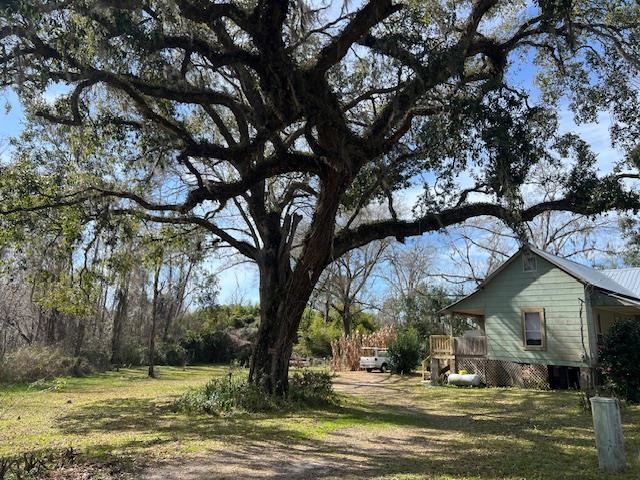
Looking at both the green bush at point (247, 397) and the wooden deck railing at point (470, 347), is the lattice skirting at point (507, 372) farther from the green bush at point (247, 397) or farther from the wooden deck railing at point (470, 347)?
the green bush at point (247, 397)

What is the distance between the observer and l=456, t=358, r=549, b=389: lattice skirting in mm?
19891

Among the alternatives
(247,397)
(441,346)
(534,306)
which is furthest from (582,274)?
(247,397)

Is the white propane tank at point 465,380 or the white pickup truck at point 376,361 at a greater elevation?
the white pickup truck at point 376,361

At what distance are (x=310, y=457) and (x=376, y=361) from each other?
21.8m

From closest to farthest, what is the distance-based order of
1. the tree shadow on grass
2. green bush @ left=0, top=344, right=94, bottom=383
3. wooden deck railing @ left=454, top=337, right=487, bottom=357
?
the tree shadow on grass, green bush @ left=0, top=344, right=94, bottom=383, wooden deck railing @ left=454, top=337, right=487, bottom=357

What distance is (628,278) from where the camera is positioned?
25.4m

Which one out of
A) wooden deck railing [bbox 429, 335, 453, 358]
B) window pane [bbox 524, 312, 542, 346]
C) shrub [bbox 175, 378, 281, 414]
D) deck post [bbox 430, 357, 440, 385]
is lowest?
shrub [bbox 175, 378, 281, 414]

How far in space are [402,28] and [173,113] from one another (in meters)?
6.18

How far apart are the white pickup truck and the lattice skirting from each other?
22.6ft

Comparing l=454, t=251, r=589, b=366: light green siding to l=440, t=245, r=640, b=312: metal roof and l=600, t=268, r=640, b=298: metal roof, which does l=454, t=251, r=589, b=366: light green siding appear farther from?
l=600, t=268, r=640, b=298: metal roof

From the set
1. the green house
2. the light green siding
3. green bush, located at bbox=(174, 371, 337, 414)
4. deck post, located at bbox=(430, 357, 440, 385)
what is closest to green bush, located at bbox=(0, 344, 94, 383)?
green bush, located at bbox=(174, 371, 337, 414)

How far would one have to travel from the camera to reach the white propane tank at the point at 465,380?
20.7 m

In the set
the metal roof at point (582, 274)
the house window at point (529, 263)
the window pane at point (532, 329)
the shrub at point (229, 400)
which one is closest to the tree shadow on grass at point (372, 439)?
the shrub at point (229, 400)

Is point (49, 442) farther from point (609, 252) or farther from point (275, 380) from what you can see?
point (609, 252)
